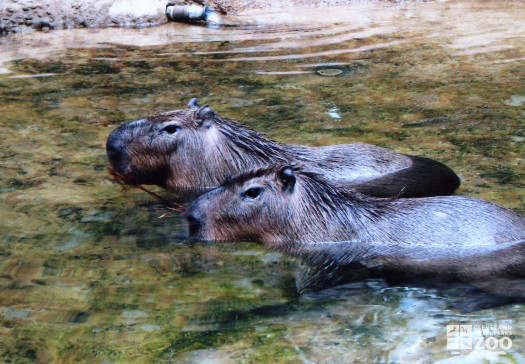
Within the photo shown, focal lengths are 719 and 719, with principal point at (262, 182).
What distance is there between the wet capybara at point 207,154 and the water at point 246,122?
290mm

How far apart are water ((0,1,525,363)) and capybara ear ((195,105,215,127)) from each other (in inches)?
30.8

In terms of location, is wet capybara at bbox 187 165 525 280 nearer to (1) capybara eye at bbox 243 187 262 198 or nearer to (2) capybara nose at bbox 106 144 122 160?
(1) capybara eye at bbox 243 187 262 198

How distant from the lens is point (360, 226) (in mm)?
4648

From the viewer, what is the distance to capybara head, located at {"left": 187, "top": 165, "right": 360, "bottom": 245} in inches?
188

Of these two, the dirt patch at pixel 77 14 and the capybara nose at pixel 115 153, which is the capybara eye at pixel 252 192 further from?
the dirt patch at pixel 77 14

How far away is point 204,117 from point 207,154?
299 mm

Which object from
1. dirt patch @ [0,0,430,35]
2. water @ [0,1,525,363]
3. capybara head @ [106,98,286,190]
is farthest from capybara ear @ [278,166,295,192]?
dirt patch @ [0,0,430,35]

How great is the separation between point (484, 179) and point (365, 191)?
89cm

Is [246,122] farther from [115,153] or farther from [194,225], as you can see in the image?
[194,225]

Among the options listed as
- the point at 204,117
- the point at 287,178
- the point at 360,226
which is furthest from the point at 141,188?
the point at 360,226

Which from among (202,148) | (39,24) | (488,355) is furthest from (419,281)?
(39,24)

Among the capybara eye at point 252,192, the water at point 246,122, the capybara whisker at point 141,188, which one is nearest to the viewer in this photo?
the water at point 246,122

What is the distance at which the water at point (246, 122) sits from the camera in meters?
3.29

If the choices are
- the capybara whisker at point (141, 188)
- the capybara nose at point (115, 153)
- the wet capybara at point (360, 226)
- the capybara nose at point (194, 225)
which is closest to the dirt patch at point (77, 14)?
the capybara nose at point (115, 153)
